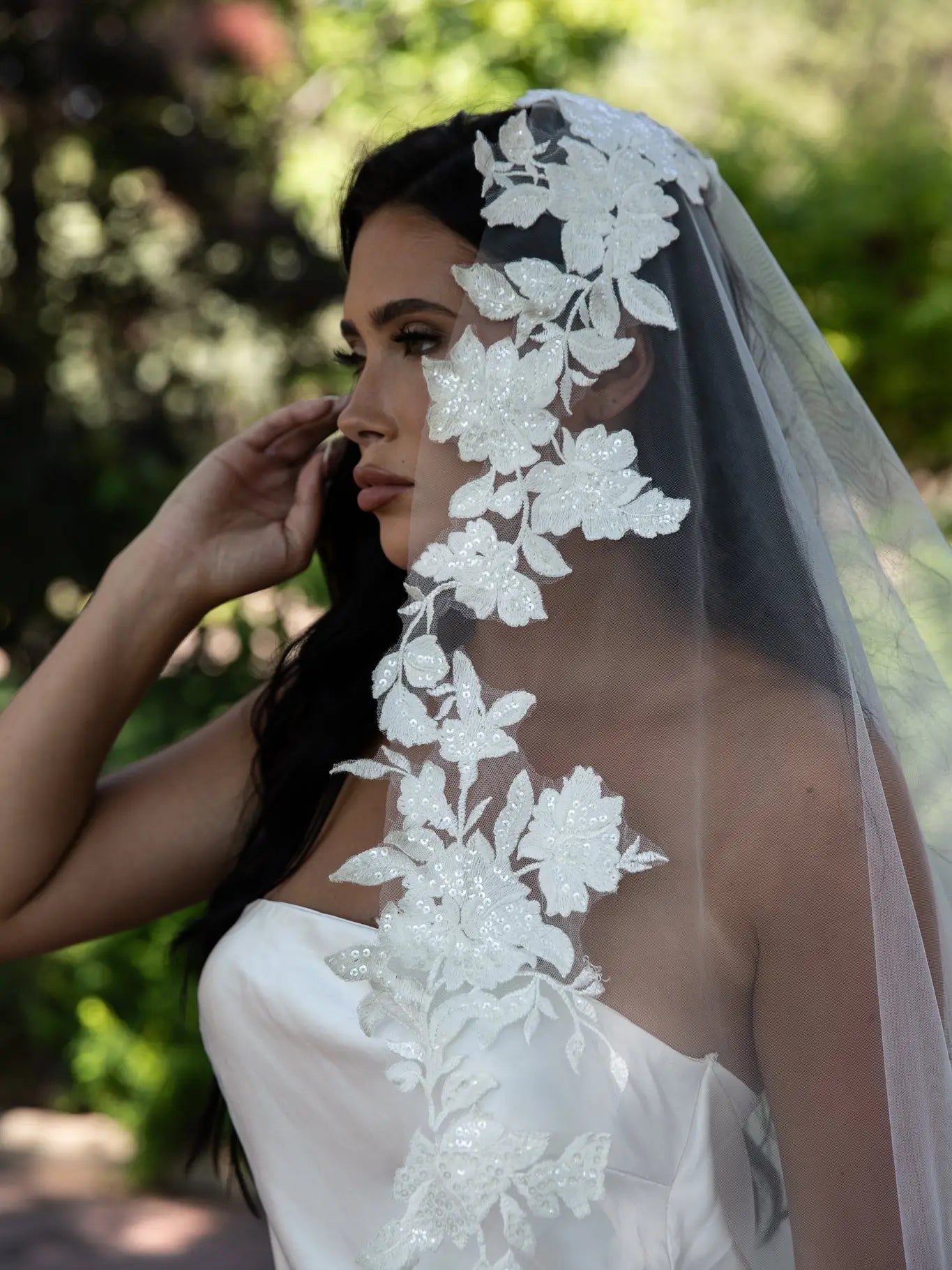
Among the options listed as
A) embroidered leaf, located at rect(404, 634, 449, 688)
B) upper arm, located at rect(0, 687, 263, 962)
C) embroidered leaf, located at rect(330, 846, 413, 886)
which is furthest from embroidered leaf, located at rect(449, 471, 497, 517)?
upper arm, located at rect(0, 687, 263, 962)

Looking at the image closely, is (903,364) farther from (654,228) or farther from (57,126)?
(654,228)

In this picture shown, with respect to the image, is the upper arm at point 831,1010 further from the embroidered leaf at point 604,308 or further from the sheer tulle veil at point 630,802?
the embroidered leaf at point 604,308

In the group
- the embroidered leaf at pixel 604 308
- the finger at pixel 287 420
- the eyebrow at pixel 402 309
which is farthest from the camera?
the finger at pixel 287 420

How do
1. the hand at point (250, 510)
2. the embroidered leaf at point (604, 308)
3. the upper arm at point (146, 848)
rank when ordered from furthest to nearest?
the hand at point (250, 510) → the upper arm at point (146, 848) → the embroidered leaf at point (604, 308)

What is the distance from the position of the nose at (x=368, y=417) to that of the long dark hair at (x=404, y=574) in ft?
0.80

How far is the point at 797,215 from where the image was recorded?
5.59 metres

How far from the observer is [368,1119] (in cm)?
166

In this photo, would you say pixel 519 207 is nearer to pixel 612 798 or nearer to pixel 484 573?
pixel 484 573

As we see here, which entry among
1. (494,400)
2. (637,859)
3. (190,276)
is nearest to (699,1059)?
(637,859)

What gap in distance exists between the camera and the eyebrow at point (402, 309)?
176 centimetres

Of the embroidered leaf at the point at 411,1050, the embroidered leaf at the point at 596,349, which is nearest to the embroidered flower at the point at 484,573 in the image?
the embroidered leaf at the point at 596,349

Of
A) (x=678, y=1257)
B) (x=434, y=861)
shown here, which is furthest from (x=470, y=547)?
(x=678, y=1257)

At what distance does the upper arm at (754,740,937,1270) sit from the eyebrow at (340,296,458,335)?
29.4 inches

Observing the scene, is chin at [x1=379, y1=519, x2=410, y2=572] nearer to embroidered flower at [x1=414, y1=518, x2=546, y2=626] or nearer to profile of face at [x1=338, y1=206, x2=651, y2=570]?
profile of face at [x1=338, y1=206, x2=651, y2=570]
